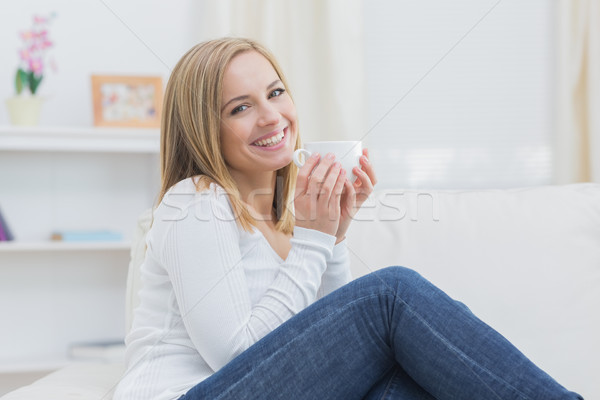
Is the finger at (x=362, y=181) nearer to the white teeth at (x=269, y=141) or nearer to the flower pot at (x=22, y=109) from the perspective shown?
the white teeth at (x=269, y=141)

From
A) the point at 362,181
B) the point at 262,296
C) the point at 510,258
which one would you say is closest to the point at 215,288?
the point at 262,296

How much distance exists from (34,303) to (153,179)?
602mm

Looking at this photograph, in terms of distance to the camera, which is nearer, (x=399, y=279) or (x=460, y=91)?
(x=399, y=279)

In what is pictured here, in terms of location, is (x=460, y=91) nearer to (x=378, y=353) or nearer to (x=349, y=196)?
(x=349, y=196)

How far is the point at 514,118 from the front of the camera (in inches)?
101

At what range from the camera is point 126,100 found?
7.14 ft

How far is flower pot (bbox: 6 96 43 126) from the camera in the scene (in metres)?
2.09

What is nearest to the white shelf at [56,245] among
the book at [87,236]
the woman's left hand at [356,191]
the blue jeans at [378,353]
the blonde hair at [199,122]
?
the book at [87,236]

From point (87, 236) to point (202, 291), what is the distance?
1.27 m

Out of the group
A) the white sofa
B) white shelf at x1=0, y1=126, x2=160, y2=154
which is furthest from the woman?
white shelf at x1=0, y1=126, x2=160, y2=154

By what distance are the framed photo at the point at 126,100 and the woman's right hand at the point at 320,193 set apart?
1.13 meters

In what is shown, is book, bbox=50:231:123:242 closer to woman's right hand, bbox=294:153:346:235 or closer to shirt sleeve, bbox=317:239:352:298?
shirt sleeve, bbox=317:239:352:298

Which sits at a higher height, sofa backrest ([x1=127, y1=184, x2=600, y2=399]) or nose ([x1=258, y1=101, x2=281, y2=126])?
nose ([x1=258, y1=101, x2=281, y2=126])

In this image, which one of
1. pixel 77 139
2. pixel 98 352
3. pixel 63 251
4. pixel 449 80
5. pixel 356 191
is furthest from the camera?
pixel 449 80
